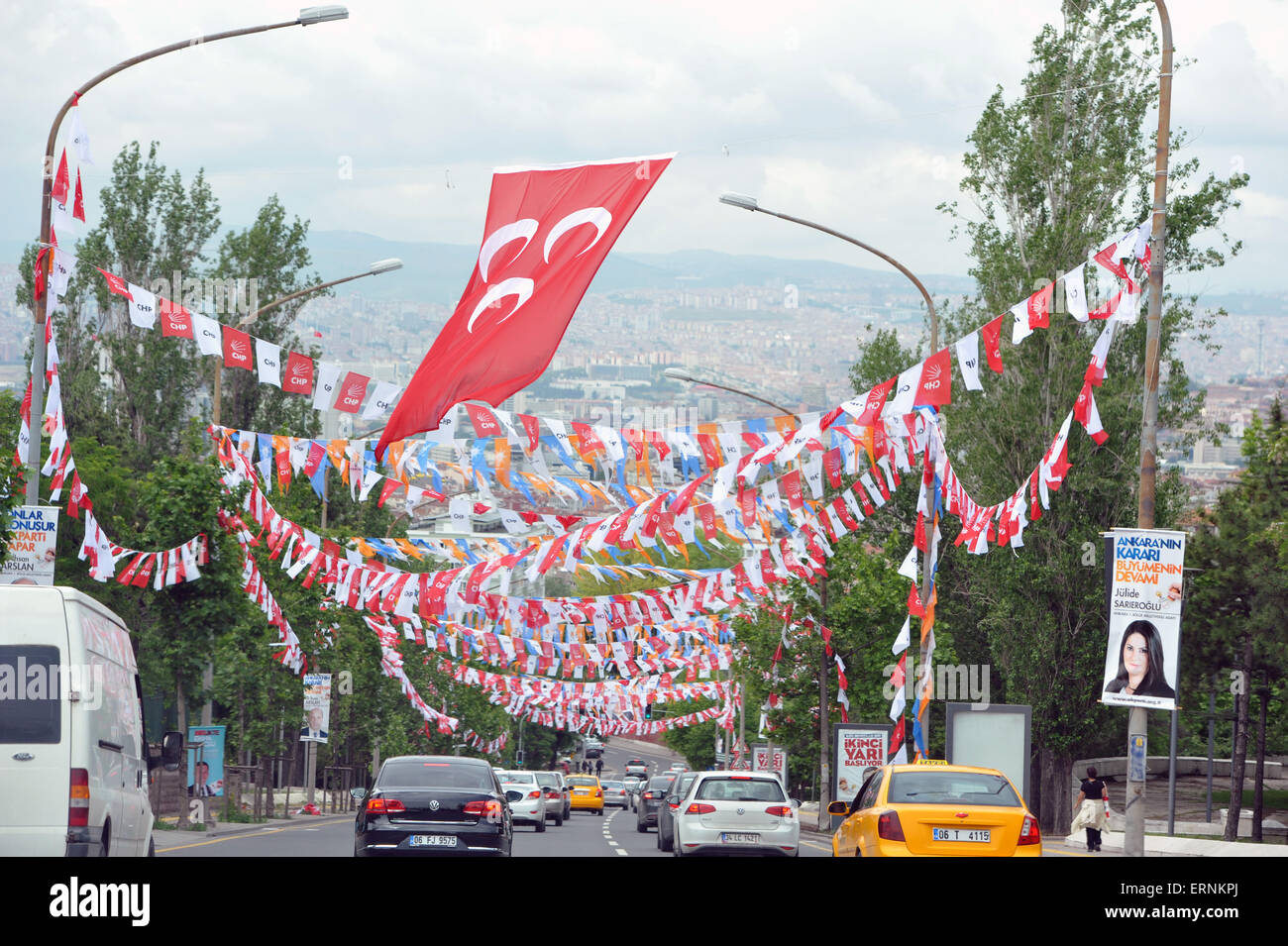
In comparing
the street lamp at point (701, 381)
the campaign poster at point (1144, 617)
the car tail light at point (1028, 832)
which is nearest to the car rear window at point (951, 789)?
the car tail light at point (1028, 832)

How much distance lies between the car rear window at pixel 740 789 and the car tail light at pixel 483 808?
4293 mm

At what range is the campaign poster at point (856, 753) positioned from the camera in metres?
33.2

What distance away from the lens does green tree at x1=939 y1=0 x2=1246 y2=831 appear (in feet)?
127

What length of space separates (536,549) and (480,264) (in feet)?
56.7

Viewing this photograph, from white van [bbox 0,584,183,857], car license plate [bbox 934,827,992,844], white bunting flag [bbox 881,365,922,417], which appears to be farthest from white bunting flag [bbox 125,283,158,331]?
car license plate [bbox 934,827,992,844]

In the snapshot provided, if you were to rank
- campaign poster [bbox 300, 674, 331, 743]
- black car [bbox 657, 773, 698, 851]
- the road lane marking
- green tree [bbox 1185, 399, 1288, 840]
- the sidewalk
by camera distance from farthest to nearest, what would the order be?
campaign poster [bbox 300, 674, 331, 743] < green tree [bbox 1185, 399, 1288, 840] < black car [bbox 657, 773, 698, 851] < the sidewalk < the road lane marking

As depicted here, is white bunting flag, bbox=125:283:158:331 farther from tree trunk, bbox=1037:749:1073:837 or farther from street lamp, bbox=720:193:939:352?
tree trunk, bbox=1037:749:1073:837

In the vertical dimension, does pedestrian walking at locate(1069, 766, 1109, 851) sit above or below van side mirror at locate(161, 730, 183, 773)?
below

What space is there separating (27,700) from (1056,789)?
106ft

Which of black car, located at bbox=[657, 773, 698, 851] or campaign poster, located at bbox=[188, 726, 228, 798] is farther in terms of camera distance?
campaign poster, located at bbox=[188, 726, 228, 798]

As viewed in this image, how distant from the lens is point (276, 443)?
2983 centimetres

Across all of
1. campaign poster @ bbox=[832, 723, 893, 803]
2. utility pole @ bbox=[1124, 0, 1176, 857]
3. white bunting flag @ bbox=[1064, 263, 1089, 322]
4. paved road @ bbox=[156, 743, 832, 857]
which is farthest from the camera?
campaign poster @ bbox=[832, 723, 893, 803]

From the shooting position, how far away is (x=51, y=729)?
12266 millimetres
